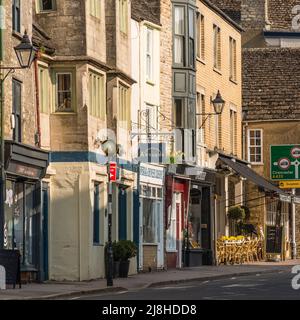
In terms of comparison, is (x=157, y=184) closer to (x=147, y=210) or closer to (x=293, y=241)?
(x=147, y=210)

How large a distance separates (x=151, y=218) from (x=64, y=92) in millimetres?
9408

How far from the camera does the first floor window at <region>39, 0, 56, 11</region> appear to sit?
145 ft

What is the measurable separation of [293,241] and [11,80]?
3273 centimetres

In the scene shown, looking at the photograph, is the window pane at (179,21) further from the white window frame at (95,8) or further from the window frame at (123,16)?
the white window frame at (95,8)

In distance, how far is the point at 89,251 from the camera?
144 ft

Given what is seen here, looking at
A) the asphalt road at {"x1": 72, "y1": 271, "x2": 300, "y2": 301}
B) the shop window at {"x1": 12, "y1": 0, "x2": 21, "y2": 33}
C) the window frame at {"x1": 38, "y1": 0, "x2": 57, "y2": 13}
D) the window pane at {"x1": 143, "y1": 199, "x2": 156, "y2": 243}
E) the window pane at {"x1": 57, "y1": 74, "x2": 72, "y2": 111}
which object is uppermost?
the window frame at {"x1": 38, "y1": 0, "x2": 57, "y2": 13}

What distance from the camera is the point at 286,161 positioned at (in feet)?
222

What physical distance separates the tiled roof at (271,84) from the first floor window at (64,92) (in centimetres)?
2594

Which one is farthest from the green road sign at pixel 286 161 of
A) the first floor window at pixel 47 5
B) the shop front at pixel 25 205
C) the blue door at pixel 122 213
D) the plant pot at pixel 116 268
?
the shop front at pixel 25 205

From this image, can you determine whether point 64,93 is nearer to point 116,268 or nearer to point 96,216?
point 96,216

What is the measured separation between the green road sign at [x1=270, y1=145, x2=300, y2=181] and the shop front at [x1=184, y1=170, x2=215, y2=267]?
29.5ft

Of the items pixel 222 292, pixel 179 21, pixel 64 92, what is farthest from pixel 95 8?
pixel 222 292

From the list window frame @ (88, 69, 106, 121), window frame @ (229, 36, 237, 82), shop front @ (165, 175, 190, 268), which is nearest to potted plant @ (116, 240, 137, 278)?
window frame @ (88, 69, 106, 121)

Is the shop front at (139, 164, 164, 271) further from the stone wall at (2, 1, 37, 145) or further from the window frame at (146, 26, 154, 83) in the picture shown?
the stone wall at (2, 1, 37, 145)
